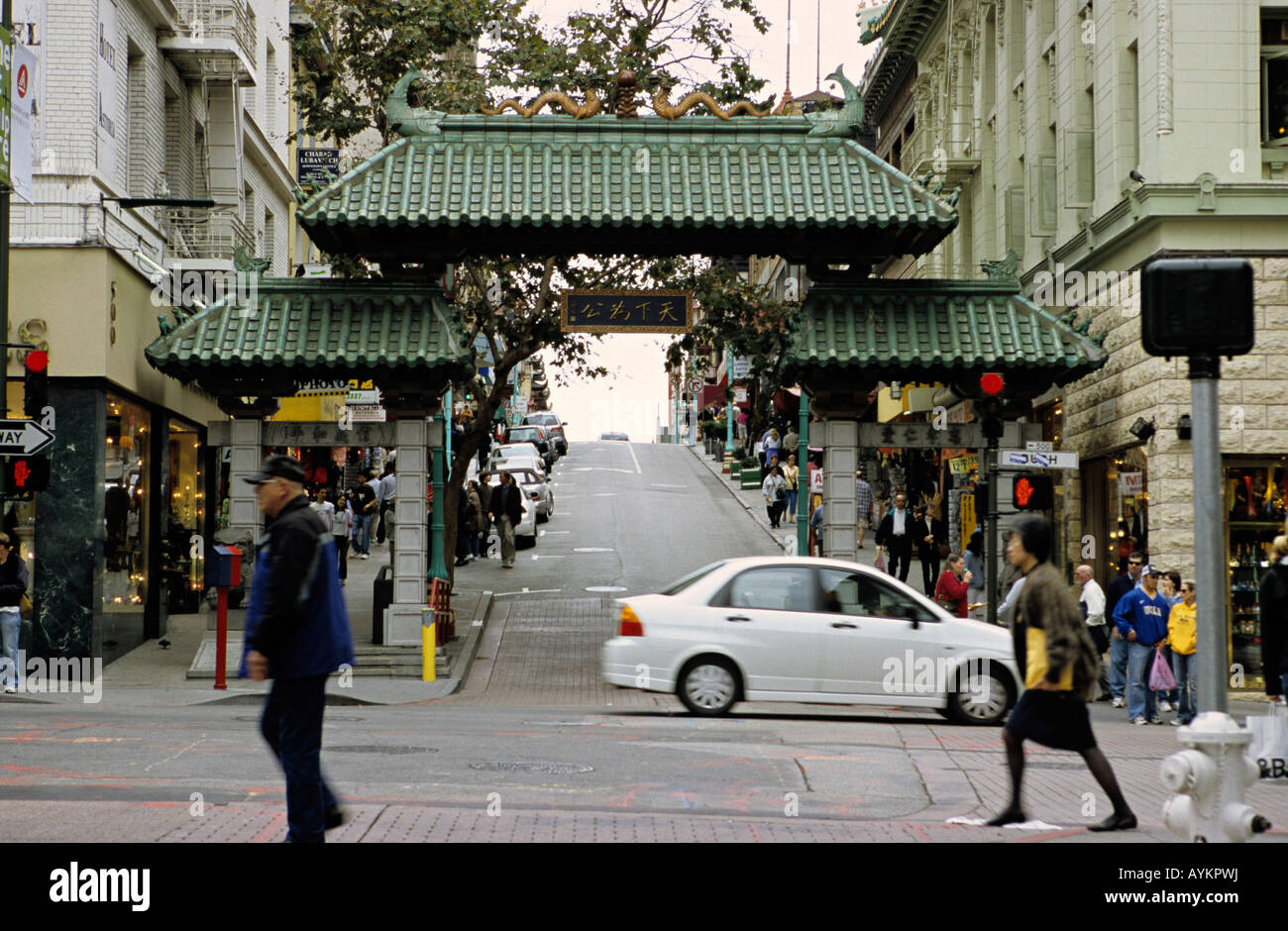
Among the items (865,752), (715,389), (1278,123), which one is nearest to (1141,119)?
(1278,123)

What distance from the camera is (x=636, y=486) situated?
193 feet

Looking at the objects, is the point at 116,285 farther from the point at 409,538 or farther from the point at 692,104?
the point at 692,104

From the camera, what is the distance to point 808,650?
16.5m

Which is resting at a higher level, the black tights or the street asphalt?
A: the black tights

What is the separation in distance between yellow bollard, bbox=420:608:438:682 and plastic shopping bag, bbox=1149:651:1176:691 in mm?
9139

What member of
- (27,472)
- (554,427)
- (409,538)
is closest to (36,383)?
(27,472)

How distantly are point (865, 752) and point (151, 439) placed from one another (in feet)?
51.6

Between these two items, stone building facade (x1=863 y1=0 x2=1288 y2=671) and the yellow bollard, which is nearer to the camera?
the yellow bollard

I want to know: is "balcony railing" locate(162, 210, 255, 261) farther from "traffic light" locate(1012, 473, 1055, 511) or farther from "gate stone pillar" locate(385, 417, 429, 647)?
"traffic light" locate(1012, 473, 1055, 511)

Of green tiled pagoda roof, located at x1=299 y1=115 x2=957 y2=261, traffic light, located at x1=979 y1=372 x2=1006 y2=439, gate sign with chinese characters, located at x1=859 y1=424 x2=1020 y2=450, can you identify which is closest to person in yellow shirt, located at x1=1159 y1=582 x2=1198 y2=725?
traffic light, located at x1=979 y1=372 x2=1006 y2=439

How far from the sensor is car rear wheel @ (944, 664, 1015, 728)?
54.3 ft

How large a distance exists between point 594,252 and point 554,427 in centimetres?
5137

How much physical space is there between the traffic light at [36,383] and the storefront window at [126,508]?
15.4 feet
